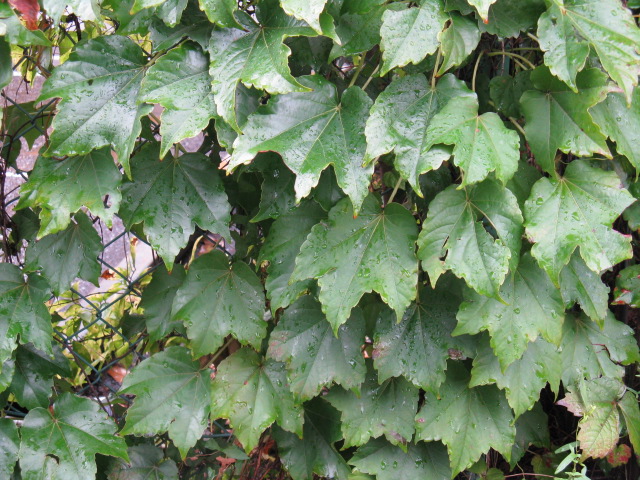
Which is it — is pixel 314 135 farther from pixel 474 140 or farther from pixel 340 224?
pixel 474 140

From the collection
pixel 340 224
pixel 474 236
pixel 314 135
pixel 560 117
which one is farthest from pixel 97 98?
pixel 560 117

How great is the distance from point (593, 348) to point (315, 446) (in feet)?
2.96

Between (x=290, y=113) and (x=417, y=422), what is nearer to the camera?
(x=290, y=113)

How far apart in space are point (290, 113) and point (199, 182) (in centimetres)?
36

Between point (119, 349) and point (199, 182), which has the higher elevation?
point (199, 182)

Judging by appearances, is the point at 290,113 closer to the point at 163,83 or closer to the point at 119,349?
the point at 163,83

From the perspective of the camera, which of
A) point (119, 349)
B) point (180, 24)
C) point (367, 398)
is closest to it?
point (180, 24)

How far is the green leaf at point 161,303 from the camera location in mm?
1888

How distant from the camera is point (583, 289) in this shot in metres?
1.74

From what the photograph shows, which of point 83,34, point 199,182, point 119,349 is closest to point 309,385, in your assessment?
point 199,182

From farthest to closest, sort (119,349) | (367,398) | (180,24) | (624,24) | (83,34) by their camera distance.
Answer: (119,349)
(83,34)
(367,398)
(180,24)
(624,24)

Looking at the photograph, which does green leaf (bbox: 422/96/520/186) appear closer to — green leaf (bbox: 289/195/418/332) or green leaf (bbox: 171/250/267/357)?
green leaf (bbox: 289/195/418/332)

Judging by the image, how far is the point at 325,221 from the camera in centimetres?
160

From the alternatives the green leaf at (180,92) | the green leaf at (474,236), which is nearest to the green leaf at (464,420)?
the green leaf at (474,236)
